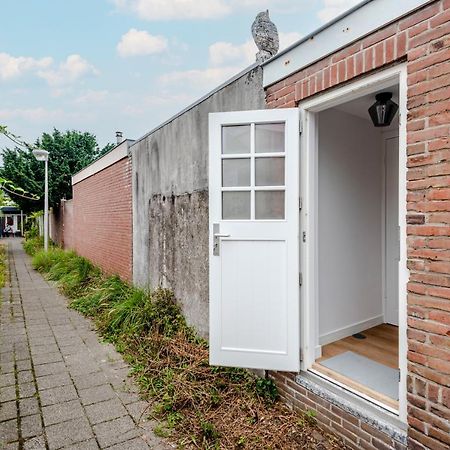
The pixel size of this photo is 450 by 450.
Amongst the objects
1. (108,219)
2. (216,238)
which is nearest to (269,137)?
(216,238)

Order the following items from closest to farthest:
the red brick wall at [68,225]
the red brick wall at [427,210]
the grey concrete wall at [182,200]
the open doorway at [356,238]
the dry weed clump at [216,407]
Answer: the red brick wall at [427,210]
the dry weed clump at [216,407]
the open doorway at [356,238]
the grey concrete wall at [182,200]
the red brick wall at [68,225]

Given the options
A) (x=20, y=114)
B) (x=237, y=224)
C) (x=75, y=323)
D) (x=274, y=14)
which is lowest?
(x=75, y=323)

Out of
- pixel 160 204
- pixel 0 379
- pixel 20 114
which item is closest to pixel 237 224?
pixel 160 204

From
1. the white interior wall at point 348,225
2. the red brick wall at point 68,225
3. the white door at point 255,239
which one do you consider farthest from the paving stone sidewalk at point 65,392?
the red brick wall at point 68,225

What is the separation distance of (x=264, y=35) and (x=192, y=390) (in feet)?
11.1

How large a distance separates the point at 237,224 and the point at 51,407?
2272mm

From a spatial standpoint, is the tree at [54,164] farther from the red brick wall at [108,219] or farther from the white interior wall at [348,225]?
the white interior wall at [348,225]

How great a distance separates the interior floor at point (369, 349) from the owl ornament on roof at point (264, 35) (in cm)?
286

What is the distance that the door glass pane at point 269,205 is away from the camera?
110 inches

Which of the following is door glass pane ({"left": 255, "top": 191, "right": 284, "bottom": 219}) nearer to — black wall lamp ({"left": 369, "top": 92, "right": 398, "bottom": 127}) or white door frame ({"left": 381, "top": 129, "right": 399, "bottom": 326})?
black wall lamp ({"left": 369, "top": 92, "right": 398, "bottom": 127})

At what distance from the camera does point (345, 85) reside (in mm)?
2369

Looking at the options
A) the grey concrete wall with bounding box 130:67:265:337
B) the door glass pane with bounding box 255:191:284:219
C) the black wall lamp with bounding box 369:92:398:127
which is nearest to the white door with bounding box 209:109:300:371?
the door glass pane with bounding box 255:191:284:219

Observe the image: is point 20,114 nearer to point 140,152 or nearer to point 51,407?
point 140,152

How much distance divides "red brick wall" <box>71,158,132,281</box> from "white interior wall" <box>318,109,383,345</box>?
4102 mm
